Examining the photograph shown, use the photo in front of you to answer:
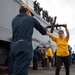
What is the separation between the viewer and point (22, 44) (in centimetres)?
471

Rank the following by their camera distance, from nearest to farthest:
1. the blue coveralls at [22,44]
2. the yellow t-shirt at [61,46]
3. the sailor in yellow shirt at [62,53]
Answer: the blue coveralls at [22,44] < the sailor in yellow shirt at [62,53] < the yellow t-shirt at [61,46]

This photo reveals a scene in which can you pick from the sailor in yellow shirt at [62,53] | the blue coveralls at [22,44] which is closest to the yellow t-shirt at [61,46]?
the sailor in yellow shirt at [62,53]

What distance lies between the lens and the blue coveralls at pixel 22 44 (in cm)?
467

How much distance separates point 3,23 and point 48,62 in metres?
11.0

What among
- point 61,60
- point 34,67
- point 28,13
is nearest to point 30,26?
point 28,13

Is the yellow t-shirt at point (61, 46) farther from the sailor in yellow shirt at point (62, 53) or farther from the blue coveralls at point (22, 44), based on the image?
the blue coveralls at point (22, 44)

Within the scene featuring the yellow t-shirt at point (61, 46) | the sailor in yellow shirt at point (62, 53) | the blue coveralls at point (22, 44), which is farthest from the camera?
the yellow t-shirt at point (61, 46)

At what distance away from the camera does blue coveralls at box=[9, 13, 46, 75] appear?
4668 mm

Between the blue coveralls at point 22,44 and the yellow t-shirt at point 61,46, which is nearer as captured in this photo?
the blue coveralls at point 22,44

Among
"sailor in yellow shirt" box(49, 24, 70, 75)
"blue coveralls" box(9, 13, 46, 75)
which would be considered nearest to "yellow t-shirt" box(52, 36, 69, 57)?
"sailor in yellow shirt" box(49, 24, 70, 75)

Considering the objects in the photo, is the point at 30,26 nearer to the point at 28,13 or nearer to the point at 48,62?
the point at 28,13

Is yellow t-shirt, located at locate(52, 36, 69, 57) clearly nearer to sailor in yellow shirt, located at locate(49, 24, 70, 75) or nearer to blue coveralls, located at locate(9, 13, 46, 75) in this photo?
sailor in yellow shirt, located at locate(49, 24, 70, 75)

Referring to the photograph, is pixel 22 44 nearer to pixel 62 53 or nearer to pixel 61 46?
pixel 62 53

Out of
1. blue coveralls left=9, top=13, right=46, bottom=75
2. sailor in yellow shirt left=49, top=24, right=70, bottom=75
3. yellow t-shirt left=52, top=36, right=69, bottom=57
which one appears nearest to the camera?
blue coveralls left=9, top=13, right=46, bottom=75
